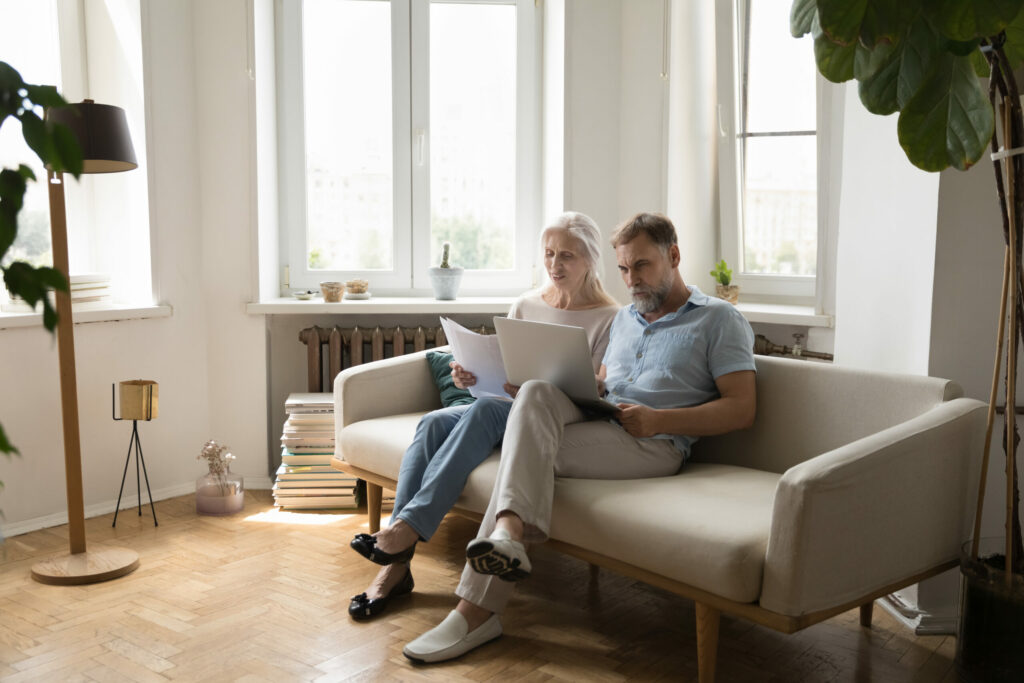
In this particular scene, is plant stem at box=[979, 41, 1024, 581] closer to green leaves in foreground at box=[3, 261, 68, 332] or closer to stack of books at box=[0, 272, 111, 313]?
green leaves in foreground at box=[3, 261, 68, 332]

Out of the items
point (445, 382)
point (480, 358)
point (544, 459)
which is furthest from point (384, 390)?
point (544, 459)

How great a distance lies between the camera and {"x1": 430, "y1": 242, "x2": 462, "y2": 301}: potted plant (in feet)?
13.0

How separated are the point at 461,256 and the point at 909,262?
2264 mm

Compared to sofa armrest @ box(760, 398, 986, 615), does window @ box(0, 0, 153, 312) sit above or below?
above

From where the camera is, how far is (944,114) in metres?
1.90

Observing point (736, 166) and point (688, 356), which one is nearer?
point (688, 356)

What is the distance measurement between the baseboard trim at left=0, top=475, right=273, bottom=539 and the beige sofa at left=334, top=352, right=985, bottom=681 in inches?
61.9

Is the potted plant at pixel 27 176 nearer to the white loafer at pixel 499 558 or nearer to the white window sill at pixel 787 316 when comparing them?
the white loafer at pixel 499 558

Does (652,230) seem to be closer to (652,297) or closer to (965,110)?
(652,297)

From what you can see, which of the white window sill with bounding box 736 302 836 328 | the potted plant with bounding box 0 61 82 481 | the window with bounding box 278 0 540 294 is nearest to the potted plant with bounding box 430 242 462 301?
the window with bounding box 278 0 540 294

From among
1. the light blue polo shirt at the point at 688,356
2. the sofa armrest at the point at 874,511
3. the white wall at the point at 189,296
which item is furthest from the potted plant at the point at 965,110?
the white wall at the point at 189,296

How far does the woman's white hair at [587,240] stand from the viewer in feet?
9.91

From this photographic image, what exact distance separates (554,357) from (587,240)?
71cm

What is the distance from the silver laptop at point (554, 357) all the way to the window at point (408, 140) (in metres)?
1.75
